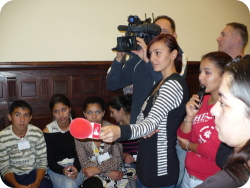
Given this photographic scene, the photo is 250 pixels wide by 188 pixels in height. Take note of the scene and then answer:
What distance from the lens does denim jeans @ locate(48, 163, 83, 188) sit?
75.0 inches

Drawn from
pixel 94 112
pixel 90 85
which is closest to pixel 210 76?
pixel 94 112

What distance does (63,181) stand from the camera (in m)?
1.93

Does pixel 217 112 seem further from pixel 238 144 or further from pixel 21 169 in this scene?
pixel 21 169

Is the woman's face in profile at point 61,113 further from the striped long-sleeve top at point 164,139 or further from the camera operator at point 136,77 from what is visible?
the striped long-sleeve top at point 164,139

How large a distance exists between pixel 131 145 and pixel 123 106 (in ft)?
1.28

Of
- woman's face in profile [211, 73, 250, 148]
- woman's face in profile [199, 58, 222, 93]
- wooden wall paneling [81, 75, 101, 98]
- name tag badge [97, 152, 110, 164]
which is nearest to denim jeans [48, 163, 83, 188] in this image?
name tag badge [97, 152, 110, 164]

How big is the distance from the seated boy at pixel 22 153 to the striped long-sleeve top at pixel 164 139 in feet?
3.61

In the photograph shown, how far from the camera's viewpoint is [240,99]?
0.63 meters

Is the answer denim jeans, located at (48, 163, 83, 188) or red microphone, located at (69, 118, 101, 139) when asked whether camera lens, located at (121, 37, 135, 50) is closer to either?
red microphone, located at (69, 118, 101, 139)

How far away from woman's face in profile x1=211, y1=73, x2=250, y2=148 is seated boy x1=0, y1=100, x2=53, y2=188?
163cm

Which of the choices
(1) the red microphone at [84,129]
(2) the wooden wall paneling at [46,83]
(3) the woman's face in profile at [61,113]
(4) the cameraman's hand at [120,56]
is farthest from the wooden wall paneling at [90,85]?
(1) the red microphone at [84,129]

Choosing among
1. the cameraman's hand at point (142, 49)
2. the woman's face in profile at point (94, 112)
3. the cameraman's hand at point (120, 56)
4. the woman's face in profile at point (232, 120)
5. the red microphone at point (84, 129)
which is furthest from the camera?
the woman's face in profile at point (94, 112)

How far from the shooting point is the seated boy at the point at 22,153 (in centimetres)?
187

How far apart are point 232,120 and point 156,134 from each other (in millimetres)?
529
